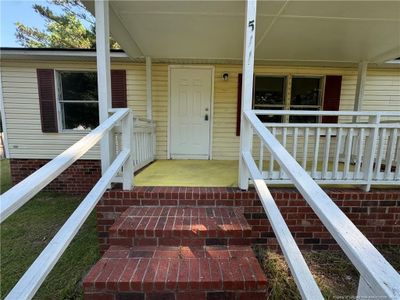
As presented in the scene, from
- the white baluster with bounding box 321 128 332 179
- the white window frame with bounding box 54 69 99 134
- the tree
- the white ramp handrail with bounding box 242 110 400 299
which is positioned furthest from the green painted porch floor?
the tree

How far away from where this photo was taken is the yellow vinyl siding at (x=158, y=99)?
5043mm

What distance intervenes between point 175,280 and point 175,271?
0.30 ft

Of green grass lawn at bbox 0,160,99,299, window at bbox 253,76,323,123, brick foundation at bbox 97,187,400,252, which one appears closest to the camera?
green grass lawn at bbox 0,160,99,299

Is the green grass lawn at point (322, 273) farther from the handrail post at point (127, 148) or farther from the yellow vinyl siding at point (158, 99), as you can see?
the yellow vinyl siding at point (158, 99)

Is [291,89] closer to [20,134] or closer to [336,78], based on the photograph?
[336,78]

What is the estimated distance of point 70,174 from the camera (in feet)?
17.4

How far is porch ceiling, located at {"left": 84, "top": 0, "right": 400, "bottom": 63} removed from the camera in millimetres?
2773

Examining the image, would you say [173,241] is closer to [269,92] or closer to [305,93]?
[269,92]

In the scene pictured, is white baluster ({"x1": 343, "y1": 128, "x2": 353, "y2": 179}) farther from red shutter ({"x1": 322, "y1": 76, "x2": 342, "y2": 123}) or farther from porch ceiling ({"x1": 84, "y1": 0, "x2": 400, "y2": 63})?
red shutter ({"x1": 322, "y1": 76, "x2": 342, "y2": 123})

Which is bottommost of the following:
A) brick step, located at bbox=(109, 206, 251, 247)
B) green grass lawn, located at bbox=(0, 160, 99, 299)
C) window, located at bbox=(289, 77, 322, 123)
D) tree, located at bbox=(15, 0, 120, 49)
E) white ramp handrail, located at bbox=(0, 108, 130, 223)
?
green grass lawn, located at bbox=(0, 160, 99, 299)

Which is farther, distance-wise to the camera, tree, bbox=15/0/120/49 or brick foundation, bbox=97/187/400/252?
tree, bbox=15/0/120/49

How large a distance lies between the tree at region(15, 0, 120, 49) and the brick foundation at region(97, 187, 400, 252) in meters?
15.2

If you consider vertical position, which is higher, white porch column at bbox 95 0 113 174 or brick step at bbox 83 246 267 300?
white porch column at bbox 95 0 113 174

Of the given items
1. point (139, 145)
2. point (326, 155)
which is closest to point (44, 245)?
point (139, 145)
